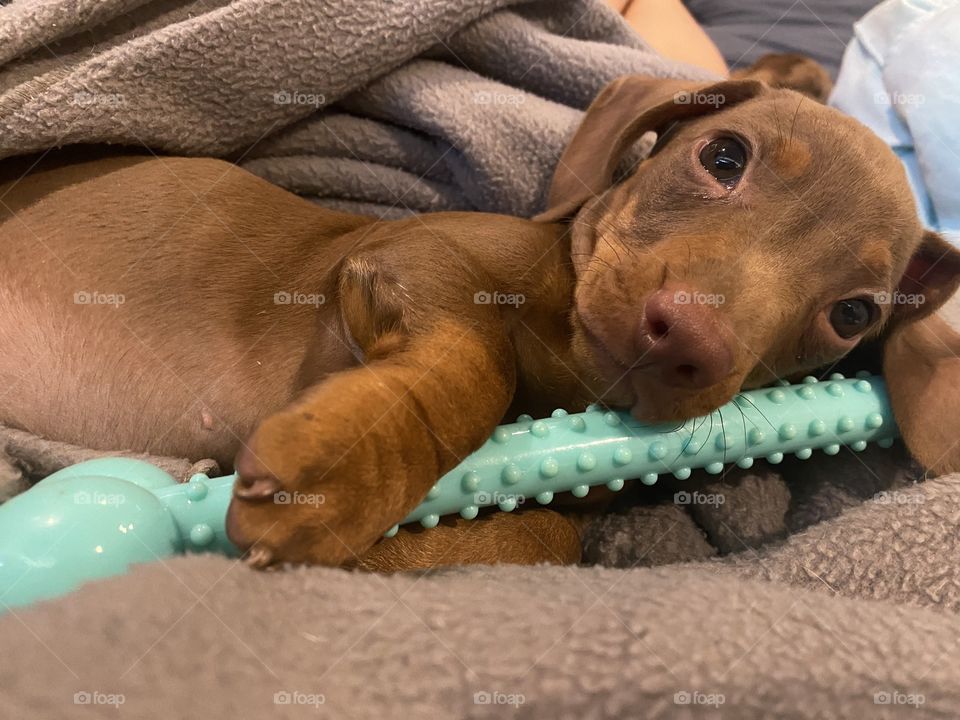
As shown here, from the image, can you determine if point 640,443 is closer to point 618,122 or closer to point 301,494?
point 301,494

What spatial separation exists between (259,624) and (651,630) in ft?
1.78

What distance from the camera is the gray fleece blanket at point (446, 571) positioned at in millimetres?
907

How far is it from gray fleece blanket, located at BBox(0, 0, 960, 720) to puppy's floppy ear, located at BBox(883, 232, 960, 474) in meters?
0.11

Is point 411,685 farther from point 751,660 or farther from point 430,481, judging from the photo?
point 751,660

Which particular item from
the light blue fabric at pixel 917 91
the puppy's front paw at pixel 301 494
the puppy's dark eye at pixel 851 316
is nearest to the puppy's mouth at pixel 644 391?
the puppy's dark eye at pixel 851 316

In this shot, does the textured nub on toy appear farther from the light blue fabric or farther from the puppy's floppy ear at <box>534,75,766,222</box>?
the light blue fabric

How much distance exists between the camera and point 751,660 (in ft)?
3.29

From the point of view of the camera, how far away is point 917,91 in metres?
2.44

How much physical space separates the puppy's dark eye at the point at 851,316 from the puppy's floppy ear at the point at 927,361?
0.57 ft

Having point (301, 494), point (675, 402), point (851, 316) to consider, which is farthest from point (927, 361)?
point (301, 494)


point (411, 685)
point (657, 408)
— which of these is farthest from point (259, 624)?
point (657, 408)

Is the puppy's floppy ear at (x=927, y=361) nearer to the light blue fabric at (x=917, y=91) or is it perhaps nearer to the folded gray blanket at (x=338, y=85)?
the light blue fabric at (x=917, y=91)

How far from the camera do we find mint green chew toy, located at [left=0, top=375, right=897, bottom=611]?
39.5 inches

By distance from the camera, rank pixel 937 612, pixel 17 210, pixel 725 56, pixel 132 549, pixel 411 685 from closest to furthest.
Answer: pixel 411 685, pixel 132 549, pixel 937 612, pixel 17 210, pixel 725 56
